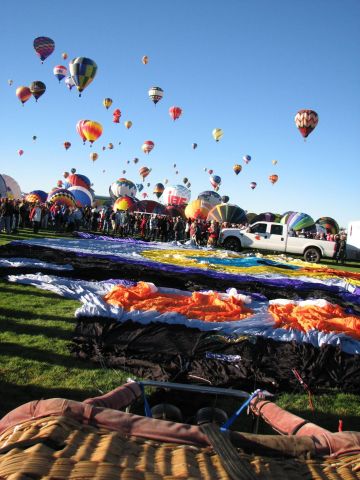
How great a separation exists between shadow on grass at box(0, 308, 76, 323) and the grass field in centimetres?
1

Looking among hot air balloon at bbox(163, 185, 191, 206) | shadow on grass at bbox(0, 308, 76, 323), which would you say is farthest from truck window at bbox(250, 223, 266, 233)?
hot air balloon at bbox(163, 185, 191, 206)

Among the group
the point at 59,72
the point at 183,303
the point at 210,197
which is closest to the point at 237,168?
the point at 210,197

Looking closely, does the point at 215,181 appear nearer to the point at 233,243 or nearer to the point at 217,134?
the point at 217,134

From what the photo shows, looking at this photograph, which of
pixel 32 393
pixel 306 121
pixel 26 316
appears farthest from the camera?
pixel 306 121

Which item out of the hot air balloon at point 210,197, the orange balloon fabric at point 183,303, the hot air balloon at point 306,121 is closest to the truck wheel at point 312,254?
the hot air balloon at point 306,121

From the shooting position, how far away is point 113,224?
991 inches

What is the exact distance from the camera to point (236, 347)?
16.0ft

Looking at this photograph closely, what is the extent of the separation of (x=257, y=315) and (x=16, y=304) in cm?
366

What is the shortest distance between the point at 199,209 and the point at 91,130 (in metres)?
11.9

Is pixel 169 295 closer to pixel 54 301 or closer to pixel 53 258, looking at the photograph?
pixel 54 301

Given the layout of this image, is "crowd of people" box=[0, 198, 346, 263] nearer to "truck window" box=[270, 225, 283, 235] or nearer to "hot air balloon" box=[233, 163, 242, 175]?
"truck window" box=[270, 225, 283, 235]

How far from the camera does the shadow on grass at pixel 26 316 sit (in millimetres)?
5902

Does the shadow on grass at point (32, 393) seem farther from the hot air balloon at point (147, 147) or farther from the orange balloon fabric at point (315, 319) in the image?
the hot air balloon at point (147, 147)

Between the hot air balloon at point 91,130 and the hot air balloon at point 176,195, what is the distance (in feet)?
58.7
